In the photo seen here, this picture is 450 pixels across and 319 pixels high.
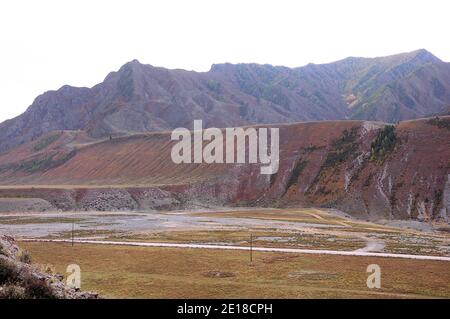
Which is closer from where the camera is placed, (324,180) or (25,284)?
(25,284)

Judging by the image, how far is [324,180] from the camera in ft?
437

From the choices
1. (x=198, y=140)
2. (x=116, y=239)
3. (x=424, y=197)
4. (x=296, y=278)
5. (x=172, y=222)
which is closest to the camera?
(x=296, y=278)

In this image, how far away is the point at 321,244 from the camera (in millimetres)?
58781

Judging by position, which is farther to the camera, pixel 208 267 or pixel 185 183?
pixel 185 183

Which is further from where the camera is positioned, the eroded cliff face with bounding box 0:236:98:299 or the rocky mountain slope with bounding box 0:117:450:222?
the rocky mountain slope with bounding box 0:117:450:222

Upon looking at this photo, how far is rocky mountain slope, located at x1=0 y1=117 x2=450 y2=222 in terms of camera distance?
11225 cm

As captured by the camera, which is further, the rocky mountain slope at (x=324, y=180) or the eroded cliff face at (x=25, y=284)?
the rocky mountain slope at (x=324, y=180)

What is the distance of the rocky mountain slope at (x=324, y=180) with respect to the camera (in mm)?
112250

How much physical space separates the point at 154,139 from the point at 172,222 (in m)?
108

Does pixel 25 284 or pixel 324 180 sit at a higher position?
pixel 324 180
